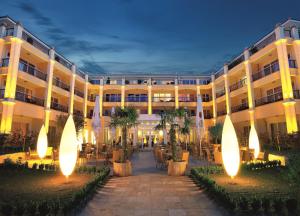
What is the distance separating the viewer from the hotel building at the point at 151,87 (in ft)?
56.6

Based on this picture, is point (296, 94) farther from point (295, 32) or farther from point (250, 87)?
point (295, 32)

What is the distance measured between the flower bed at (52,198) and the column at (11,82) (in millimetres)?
8318

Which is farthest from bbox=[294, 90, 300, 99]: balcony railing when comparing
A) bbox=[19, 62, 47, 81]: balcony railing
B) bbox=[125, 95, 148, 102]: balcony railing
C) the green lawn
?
bbox=[19, 62, 47, 81]: balcony railing

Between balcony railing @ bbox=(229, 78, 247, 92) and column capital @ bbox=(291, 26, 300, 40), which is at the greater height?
column capital @ bbox=(291, 26, 300, 40)

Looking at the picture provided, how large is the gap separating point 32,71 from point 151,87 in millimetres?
17272

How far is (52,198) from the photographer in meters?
5.34

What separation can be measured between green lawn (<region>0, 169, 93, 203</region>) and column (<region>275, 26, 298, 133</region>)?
16.6 m

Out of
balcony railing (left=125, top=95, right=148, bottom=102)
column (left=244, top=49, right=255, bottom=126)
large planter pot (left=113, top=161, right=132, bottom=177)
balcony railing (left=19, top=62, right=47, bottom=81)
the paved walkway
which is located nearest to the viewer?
the paved walkway

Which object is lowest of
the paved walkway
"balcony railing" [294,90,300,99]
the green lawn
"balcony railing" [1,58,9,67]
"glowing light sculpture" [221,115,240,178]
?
the paved walkway

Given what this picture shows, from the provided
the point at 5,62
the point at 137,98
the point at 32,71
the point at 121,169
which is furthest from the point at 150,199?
the point at 137,98

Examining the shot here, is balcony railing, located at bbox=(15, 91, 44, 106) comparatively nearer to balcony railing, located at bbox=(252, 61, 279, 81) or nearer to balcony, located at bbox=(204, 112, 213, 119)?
balcony railing, located at bbox=(252, 61, 279, 81)

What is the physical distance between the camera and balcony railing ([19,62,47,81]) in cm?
1884

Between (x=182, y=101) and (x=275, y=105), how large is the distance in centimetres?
1667

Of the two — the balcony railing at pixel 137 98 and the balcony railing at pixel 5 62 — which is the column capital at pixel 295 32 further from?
the balcony railing at pixel 5 62
